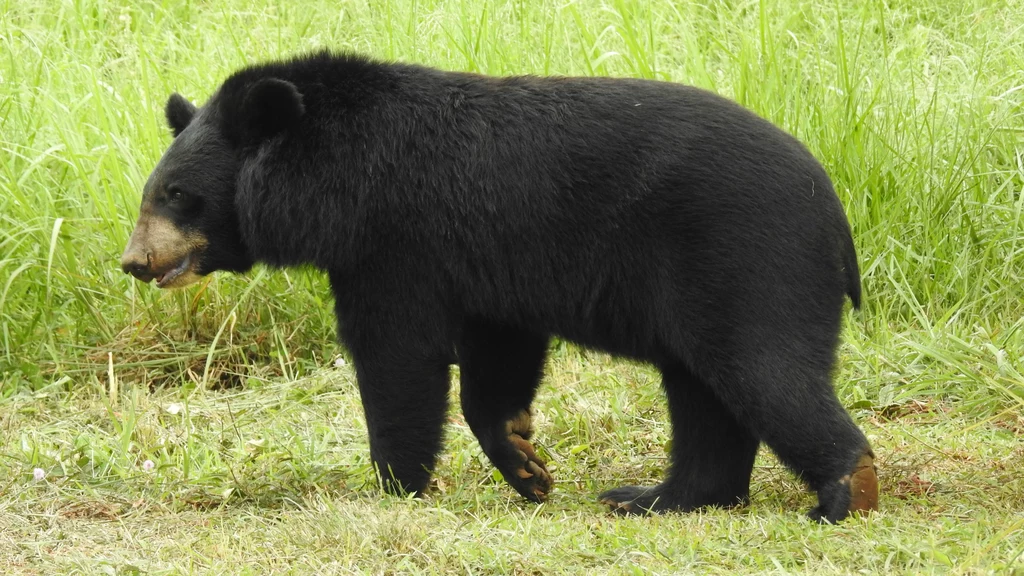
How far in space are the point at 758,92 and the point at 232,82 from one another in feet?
10.5

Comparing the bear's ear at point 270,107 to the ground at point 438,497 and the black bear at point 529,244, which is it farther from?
the ground at point 438,497

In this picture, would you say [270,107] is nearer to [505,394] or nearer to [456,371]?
[505,394]

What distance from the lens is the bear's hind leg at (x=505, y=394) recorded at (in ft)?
15.3

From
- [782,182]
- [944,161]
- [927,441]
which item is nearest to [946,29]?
→ [944,161]

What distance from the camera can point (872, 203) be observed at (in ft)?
21.5

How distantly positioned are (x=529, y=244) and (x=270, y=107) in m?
1.11

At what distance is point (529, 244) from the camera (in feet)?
14.1

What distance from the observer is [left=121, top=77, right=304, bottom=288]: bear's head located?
4656 mm

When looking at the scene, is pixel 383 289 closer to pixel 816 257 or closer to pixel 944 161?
pixel 816 257

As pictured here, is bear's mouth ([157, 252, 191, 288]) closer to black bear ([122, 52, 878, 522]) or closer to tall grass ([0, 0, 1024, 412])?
black bear ([122, 52, 878, 522])

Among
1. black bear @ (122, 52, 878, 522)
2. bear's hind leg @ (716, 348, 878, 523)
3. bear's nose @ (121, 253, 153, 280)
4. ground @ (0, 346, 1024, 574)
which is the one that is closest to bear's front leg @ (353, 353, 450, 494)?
black bear @ (122, 52, 878, 522)

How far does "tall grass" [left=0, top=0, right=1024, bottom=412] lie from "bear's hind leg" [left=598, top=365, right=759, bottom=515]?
4.15 feet

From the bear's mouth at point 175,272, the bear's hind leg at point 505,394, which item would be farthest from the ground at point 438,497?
the bear's mouth at point 175,272

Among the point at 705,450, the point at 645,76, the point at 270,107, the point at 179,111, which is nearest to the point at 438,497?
the point at 705,450
